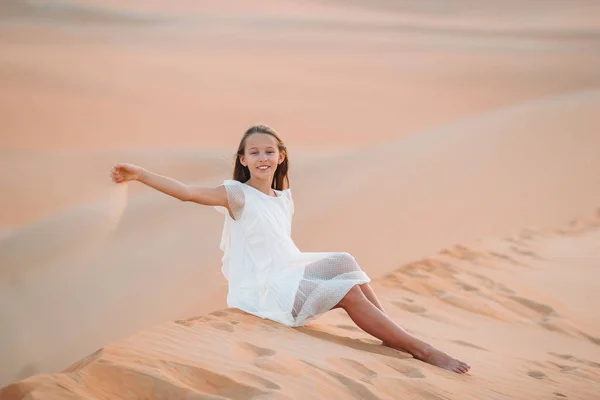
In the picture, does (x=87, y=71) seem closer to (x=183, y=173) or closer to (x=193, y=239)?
(x=183, y=173)

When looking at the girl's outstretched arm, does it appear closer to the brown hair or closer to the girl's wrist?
the girl's wrist

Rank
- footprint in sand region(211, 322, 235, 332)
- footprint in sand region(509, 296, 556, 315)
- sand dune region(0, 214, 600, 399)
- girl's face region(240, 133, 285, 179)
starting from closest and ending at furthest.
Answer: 1. sand dune region(0, 214, 600, 399)
2. footprint in sand region(211, 322, 235, 332)
3. girl's face region(240, 133, 285, 179)
4. footprint in sand region(509, 296, 556, 315)

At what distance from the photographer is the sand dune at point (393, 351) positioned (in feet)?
10.2

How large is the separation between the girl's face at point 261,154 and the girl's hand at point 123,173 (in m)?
0.86

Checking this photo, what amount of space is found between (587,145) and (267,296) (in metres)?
9.57

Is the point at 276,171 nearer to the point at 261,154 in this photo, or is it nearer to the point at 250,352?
the point at 261,154

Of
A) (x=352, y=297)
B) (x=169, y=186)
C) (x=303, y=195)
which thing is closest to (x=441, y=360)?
(x=352, y=297)

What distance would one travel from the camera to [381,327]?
4.07 meters

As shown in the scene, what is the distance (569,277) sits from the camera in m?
6.77

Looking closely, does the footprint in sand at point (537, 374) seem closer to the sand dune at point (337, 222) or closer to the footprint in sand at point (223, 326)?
the footprint in sand at point (223, 326)

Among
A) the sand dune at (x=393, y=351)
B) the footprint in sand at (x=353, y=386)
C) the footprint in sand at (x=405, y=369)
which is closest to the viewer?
the sand dune at (x=393, y=351)

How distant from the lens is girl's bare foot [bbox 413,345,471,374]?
13.0 ft

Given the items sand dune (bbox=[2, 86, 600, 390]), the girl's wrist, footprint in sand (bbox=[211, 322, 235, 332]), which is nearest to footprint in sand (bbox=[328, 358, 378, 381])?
footprint in sand (bbox=[211, 322, 235, 332])

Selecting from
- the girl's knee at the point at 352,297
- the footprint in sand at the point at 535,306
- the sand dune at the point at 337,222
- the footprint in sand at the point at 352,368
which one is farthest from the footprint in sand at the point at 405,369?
the footprint in sand at the point at 535,306
